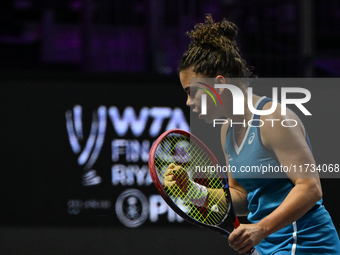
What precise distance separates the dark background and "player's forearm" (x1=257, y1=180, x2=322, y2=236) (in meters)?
2.11

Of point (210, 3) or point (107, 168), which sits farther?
point (210, 3)

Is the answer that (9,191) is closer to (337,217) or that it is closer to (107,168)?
(107,168)

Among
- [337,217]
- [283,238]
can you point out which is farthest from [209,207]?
[337,217]

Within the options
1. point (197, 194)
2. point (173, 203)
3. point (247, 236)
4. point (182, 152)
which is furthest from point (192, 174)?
point (247, 236)

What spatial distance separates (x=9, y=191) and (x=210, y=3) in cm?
238

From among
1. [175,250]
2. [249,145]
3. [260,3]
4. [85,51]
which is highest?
[260,3]

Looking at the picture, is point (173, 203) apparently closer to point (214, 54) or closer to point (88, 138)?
point (214, 54)

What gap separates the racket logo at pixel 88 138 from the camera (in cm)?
368

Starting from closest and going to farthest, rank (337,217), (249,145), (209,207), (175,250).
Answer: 1. (249,145)
2. (209,207)
3. (175,250)
4. (337,217)

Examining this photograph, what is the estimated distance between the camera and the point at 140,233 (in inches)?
144

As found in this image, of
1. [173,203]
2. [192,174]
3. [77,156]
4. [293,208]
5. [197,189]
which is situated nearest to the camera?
[293,208]

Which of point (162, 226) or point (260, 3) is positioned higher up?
point (260, 3)

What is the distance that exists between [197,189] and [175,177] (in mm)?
129

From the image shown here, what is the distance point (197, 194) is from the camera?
182 cm
